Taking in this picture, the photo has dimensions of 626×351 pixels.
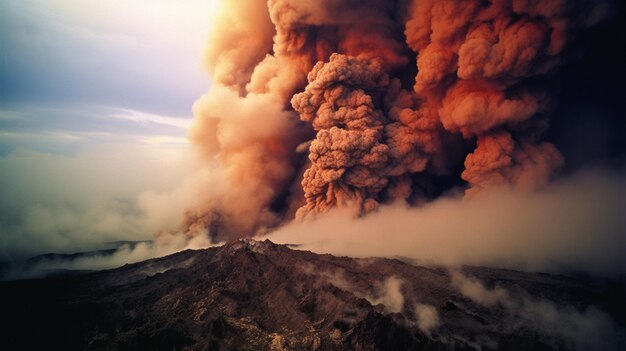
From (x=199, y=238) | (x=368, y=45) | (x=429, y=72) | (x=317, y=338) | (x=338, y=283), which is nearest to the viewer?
(x=317, y=338)

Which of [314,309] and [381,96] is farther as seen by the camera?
[381,96]

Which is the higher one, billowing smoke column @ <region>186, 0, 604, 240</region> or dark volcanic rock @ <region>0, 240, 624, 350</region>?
billowing smoke column @ <region>186, 0, 604, 240</region>

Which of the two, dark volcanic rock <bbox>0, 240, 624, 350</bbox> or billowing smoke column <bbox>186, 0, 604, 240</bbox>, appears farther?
billowing smoke column <bbox>186, 0, 604, 240</bbox>

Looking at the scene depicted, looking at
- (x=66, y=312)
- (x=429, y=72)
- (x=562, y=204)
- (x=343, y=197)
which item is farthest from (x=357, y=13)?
(x=66, y=312)

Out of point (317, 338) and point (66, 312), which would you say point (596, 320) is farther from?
point (66, 312)

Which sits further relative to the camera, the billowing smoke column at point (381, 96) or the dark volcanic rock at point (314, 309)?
the billowing smoke column at point (381, 96)
